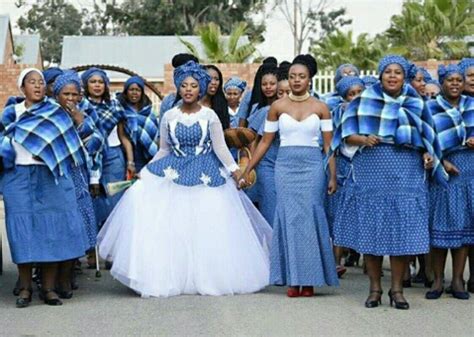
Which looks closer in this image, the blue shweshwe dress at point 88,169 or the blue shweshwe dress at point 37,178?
the blue shweshwe dress at point 37,178

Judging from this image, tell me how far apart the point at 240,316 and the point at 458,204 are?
2251 millimetres

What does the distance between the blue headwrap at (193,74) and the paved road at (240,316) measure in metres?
1.92

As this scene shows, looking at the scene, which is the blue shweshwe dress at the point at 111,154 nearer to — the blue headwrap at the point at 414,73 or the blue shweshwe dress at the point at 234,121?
the blue shweshwe dress at the point at 234,121

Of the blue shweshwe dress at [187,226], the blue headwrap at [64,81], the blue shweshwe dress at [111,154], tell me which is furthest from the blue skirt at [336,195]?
the blue headwrap at [64,81]

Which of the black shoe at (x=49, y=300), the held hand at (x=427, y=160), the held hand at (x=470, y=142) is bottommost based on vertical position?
the black shoe at (x=49, y=300)

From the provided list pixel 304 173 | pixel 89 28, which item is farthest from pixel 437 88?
pixel 89 28

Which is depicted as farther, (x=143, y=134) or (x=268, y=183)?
(x=143, y=134)

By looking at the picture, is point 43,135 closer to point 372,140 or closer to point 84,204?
point 84,204

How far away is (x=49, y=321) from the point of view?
9.09 meters

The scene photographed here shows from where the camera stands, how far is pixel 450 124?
1003 centimetres

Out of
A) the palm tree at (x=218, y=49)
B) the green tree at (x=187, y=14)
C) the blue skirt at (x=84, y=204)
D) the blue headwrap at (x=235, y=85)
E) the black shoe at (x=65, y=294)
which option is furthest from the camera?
the green tree at (x=187, y=14)

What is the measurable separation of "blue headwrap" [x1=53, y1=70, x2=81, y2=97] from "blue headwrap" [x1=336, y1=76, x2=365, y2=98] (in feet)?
8.96

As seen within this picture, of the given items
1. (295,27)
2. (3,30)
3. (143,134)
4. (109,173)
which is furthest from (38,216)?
(295,27)

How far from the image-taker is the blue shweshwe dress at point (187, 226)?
33.6ft
